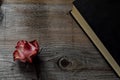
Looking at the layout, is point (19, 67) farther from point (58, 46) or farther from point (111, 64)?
point (111, 64)

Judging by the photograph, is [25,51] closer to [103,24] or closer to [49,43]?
[49,43]

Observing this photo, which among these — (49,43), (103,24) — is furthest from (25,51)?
(103,24)

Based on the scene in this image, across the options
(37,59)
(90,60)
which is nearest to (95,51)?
(90,60)

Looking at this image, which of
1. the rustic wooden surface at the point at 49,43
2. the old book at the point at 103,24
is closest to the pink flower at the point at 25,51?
the rustic wooden surface at the point at 49,43

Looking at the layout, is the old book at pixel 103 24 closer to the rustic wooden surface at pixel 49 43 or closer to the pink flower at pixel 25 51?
the rustic wooden surface at pixel 49 43

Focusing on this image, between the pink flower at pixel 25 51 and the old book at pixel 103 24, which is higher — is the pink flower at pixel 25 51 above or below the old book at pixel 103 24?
below
